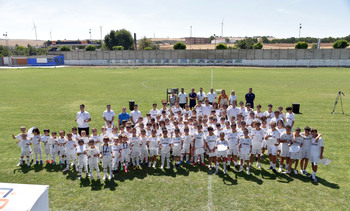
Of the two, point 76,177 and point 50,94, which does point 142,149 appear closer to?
point 76,177

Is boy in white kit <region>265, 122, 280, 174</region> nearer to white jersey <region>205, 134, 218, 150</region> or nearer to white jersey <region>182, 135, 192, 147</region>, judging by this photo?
white jersey <region>205, 134, 218, 150</region>

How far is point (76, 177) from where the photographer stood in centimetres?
909

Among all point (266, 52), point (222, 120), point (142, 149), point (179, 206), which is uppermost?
point (266, 52)

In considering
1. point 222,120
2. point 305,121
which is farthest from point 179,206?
point 305,121

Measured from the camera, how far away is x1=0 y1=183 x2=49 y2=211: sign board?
11.8 feet

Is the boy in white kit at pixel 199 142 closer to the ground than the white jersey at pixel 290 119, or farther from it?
closer to the ground

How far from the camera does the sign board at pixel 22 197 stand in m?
3.61

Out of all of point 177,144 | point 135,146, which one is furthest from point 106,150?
point 177,144

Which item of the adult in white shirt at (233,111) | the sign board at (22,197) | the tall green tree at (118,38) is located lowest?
the adult in white shirt at (233,111)

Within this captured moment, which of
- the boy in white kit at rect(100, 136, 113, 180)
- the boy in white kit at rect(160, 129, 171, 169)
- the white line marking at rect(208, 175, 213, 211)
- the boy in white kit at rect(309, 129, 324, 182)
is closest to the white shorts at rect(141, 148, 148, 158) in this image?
the boy in white kit at rect(160, 129, 171, 169)

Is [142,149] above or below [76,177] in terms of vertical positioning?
above

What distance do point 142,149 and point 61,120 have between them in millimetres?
9353

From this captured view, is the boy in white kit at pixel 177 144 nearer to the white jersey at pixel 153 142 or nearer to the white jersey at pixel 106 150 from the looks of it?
the white jersey at pixel 153 142

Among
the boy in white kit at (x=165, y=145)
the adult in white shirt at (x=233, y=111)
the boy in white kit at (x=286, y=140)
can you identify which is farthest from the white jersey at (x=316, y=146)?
the boy in white kit at (x=165, y=145)
